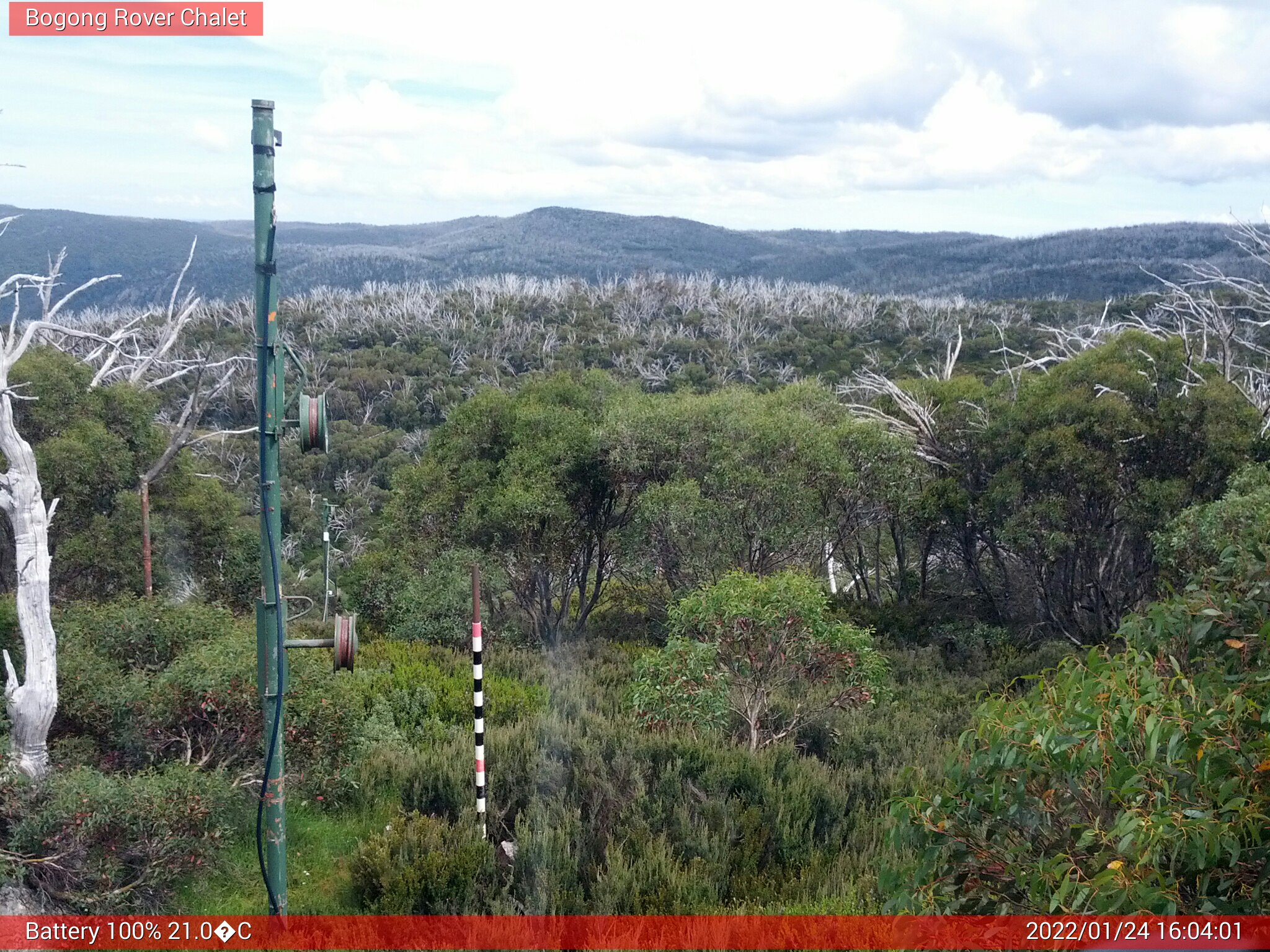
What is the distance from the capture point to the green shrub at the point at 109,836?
229 inches

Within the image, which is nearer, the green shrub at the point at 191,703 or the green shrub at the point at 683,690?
the green shrub at the point at 191,703

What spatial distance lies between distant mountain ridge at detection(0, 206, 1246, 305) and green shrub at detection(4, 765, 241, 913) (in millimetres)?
36755

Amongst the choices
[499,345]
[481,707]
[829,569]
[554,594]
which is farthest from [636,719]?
[499,345]

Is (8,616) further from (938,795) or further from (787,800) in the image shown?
(938,795)

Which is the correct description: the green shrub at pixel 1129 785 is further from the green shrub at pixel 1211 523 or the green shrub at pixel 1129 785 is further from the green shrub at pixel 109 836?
the green shrub at pixel 1211 523

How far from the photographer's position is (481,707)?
6.13 metres

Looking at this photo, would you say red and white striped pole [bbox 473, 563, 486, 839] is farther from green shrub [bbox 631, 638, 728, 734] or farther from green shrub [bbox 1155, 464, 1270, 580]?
Answer: green shrub [bbox 1155, 464, 1270, 580]

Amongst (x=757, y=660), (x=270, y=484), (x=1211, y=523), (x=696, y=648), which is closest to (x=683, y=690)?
(x=696, y=648)

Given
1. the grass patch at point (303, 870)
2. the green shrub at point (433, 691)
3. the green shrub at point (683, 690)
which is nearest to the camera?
the grass patch at point (303, 870)

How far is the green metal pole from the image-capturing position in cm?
476

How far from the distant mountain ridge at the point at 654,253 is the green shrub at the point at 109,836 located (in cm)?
3676

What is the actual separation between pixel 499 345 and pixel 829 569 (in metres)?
28.1
